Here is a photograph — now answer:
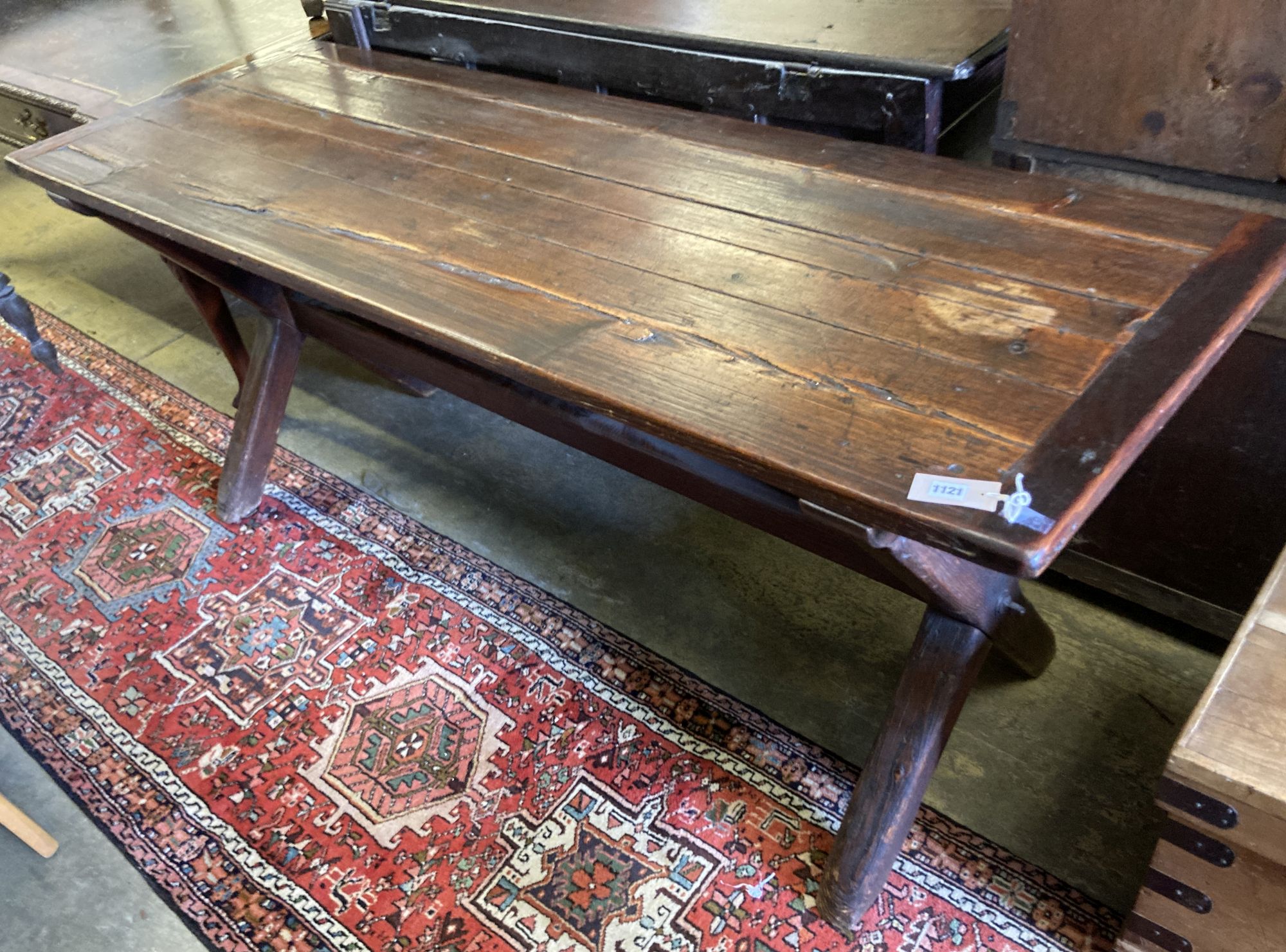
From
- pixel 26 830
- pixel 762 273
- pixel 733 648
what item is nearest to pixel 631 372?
pixel 762 273

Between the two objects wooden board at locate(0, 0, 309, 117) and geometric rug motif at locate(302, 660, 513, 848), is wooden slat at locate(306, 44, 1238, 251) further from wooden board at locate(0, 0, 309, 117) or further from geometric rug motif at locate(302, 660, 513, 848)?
geometric rug motif at locate(302, 660, 513, 848)

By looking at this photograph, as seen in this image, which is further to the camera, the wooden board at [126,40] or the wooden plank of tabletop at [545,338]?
the wooden board at [126,40]

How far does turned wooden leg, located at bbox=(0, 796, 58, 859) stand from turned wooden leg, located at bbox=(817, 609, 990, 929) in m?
1.21

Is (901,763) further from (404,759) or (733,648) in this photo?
(404,759)

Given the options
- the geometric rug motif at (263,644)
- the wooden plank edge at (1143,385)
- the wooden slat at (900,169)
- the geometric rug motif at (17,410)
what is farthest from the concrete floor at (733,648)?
the wooden slat at (900,169)

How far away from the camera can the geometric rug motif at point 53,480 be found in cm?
218

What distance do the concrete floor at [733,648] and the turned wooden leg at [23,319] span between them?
496 millimetres

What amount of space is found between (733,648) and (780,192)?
789 millimetres

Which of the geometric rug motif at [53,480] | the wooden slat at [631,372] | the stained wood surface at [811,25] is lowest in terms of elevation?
the geometric rug motif at [53,480]

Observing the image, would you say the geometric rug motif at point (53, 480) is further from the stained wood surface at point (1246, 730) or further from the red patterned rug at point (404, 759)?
the stained wood surface at point (1246, 730)

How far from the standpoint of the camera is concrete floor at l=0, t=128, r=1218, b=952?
1432mm

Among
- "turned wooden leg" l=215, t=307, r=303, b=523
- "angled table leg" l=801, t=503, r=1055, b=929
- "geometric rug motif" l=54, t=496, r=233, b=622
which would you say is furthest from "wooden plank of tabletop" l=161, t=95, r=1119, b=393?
"geometric rug motif" l=54, t=496, r=233, b=622

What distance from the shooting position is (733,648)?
1702 mm

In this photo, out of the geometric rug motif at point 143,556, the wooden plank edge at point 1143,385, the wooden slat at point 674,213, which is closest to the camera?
the wooden plank edge at point 1143,385
